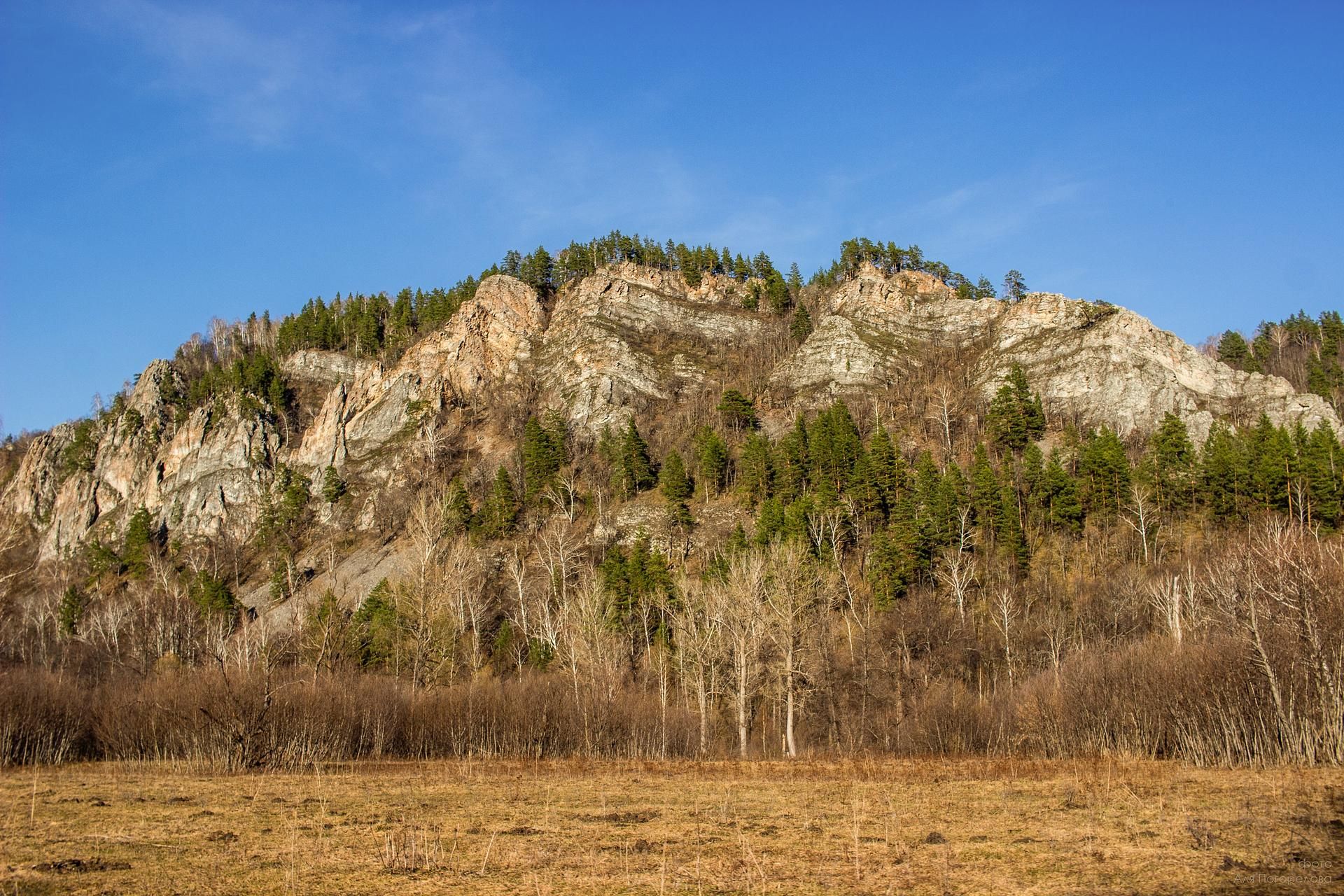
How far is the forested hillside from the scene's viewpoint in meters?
33.1

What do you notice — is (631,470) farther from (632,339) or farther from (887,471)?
(632,339)

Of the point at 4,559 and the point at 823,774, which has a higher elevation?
the point at 4,559

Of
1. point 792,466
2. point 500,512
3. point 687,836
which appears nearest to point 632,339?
point 500,512

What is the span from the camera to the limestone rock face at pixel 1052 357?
3713 inches

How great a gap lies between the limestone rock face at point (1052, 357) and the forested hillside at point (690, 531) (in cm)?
53

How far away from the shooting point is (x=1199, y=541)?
2638 inches

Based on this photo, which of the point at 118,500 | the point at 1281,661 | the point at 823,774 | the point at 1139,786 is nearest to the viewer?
the point at 1139,786

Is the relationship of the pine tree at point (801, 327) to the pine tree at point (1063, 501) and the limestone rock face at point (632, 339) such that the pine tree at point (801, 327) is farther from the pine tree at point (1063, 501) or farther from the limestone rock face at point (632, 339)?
the pine tree at point (1063, 501)

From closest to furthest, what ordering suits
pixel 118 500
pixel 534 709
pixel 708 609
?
pixel 534 709, pixel 708 609, pixel 118 500

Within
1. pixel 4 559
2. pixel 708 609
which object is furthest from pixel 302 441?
pixel 708 609

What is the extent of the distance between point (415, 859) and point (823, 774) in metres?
19.6

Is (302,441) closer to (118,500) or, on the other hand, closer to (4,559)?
(118,500)

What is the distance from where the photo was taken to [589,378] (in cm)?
11450

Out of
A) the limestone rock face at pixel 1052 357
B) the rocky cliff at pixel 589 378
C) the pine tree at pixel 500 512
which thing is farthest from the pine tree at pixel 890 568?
the limestone rock face at pixel 1052 357
